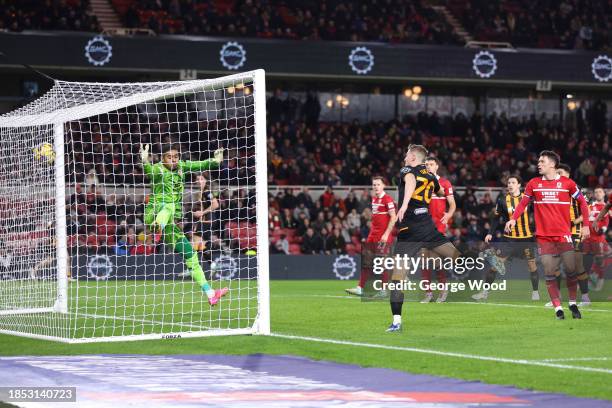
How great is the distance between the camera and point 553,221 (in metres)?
13.4

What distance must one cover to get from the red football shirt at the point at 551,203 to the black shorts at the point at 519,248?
4.11 meters

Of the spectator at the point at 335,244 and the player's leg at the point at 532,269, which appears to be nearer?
the player's leg at the point at 532,269

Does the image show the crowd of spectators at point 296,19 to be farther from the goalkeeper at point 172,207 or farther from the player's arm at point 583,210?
the player's arm at point 583,210

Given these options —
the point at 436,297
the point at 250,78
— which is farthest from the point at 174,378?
the point at 436,297

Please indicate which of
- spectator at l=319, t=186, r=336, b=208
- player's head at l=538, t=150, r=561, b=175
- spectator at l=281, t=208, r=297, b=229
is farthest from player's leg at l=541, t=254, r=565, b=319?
spectator at l=319, t=186, r=336, b=208

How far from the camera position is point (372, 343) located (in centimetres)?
1069

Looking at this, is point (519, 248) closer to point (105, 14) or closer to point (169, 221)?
point (169, 221)

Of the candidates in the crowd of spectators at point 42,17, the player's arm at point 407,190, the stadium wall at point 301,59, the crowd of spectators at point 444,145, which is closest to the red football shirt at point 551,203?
the player's arm at point 407,190

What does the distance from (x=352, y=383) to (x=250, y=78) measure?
4.63 metres

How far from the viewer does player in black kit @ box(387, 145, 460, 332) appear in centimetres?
1176

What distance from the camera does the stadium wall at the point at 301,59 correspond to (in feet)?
105

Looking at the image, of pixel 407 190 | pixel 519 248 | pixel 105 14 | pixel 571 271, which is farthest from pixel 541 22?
pixel 407 190

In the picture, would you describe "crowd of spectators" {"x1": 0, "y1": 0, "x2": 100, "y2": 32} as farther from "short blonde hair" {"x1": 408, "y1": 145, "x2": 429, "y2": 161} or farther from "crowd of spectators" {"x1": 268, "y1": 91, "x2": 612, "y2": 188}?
"short blonde hair" {"x1": 408, "y1": 145, "x2": 429, "y2": 161}

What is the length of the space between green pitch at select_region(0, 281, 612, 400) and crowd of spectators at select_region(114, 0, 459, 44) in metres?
20.7
